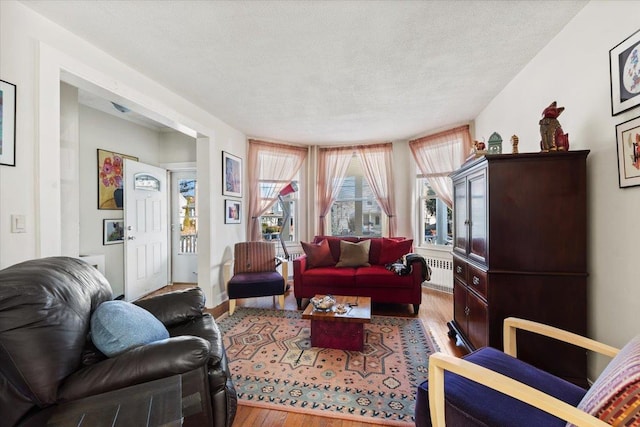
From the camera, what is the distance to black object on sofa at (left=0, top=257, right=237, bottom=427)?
0.98 metres

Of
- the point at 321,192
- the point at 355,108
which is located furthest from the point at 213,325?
the point at 321,192

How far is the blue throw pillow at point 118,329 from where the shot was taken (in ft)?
4.05

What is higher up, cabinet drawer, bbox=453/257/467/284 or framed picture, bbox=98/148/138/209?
framed picture, bbox=98/148/138/209

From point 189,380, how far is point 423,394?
1072 mm

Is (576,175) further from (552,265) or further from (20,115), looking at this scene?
(20,115)

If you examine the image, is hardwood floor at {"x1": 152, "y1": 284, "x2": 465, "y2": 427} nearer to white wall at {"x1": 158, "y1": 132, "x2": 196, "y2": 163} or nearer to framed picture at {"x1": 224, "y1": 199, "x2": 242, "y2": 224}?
framed picture at {"x1": 224, "y1": 199, "x2": 242, "y2": 224}

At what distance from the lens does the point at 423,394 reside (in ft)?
4.04

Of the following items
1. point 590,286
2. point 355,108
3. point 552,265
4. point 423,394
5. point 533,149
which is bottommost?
point 423,394

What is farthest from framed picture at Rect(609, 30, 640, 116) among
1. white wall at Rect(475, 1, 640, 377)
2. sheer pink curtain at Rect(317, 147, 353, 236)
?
sheer pink curtain at Rect(317, 147, 353, 236)

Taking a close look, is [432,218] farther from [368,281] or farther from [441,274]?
[368,281]

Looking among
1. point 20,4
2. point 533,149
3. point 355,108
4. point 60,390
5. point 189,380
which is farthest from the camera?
point 355,108

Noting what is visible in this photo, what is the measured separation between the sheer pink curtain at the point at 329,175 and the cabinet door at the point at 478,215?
2817 millimetres

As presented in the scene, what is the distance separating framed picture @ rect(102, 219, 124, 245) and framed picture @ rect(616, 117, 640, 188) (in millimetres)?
5072

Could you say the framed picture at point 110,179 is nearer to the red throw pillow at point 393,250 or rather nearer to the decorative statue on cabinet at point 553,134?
the red throw pillow at point 393,250
